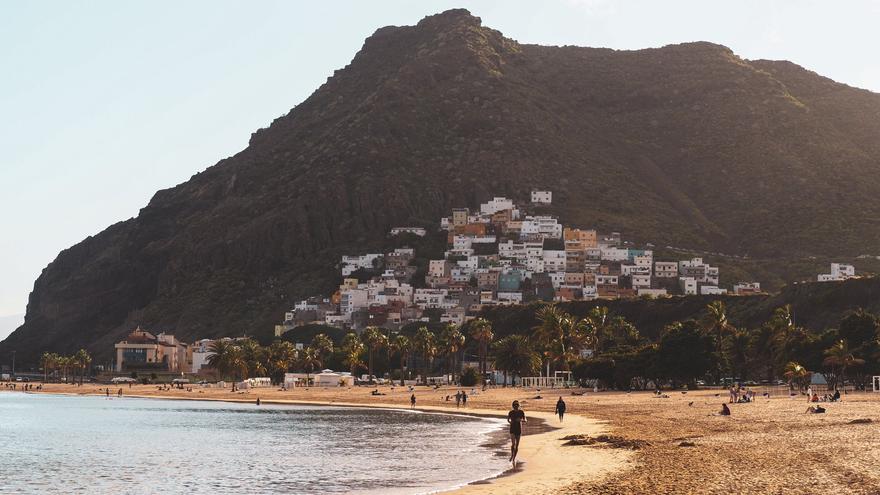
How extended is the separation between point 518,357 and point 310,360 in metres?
45.6

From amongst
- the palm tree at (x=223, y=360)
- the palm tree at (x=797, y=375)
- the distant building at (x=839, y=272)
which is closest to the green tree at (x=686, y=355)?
the palm tree at (x=797, y=375)

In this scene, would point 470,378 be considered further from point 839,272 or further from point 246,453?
point 839,272

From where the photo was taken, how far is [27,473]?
137 ft

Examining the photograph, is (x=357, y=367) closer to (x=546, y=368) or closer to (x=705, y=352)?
(x=546, y=368)

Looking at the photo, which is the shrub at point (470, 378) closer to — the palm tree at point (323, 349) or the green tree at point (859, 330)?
the palm tree at point (323, 349)

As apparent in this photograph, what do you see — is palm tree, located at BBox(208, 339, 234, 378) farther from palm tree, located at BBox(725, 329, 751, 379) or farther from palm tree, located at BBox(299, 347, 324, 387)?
palm tree, located at BBox(725, 329, 751, 379)

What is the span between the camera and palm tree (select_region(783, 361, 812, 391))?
8350cm

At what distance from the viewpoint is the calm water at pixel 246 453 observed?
35625 mm

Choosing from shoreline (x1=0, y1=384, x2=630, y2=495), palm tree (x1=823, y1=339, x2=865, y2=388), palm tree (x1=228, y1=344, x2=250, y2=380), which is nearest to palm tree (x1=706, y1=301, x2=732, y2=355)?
palm tree (x1=823, y1=339, x2=865, y2=388)

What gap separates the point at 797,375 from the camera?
274 feet

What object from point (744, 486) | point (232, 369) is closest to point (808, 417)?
point (744, 486)

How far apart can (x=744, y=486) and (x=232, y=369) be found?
12789 cm

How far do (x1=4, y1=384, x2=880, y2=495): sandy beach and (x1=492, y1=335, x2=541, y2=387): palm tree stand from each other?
5008 cm

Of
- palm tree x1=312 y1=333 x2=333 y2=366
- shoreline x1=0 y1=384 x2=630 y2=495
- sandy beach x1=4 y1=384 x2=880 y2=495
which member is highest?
palm tree x1=312 y1=333 x2=333 y2=366
